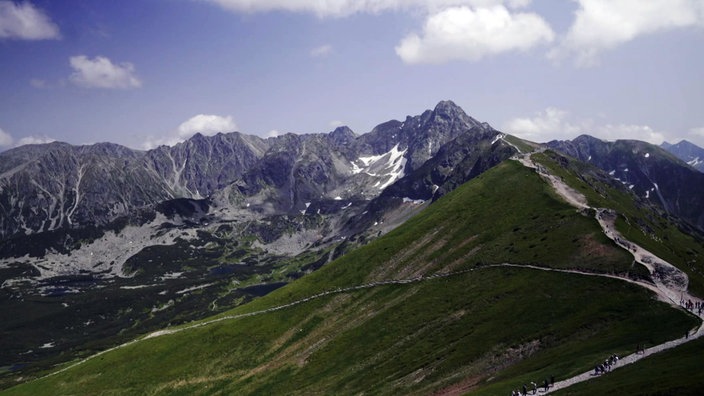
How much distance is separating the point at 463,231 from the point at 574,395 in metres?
93.0

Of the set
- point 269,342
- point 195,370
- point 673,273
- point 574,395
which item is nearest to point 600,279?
point 673,273

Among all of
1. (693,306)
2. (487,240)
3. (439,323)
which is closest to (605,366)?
(693,306)

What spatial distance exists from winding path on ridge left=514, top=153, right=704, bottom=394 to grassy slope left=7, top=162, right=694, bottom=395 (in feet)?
8.42

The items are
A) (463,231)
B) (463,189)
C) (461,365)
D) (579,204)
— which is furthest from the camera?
(463,189)

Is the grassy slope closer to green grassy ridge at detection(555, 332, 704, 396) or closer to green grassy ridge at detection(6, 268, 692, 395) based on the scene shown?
green grassy ridge at detection(6, 268, 692, 395)

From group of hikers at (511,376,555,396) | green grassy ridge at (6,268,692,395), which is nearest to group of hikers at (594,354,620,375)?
green grassy ridge at (6,268,692,395)

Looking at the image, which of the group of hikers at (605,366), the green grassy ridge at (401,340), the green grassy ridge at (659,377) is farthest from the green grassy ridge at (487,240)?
the green grassy ridge at (659,377)

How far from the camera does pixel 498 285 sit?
358 ft

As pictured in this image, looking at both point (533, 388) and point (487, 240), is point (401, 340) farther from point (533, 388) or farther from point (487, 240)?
point (533, 388)

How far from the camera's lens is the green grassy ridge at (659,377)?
155 feet

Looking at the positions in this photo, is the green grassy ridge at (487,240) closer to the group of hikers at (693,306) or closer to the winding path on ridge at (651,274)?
the winding path on ridge at (651,274)

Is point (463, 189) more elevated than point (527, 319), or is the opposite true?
point (463, 189)

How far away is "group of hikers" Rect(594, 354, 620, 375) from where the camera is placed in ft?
199

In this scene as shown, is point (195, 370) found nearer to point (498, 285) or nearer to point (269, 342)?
point (269, 342)
